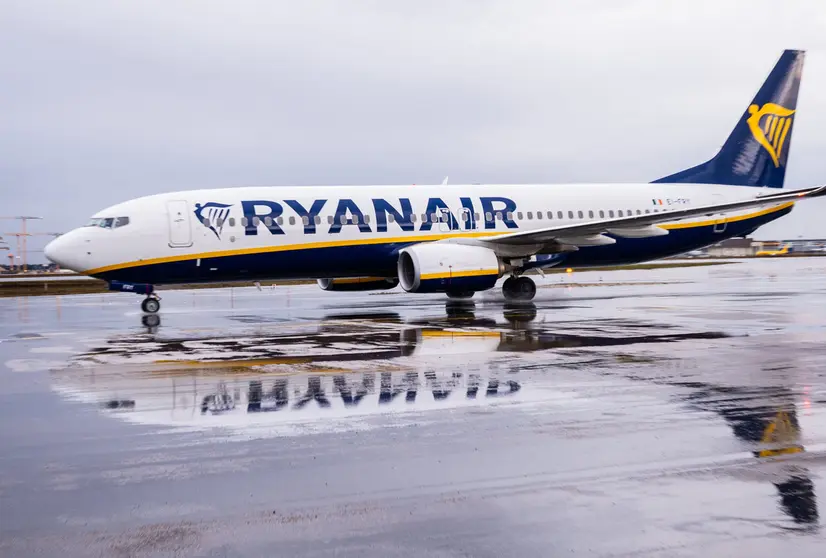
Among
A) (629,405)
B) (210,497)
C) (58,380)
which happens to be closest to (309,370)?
(58,380)

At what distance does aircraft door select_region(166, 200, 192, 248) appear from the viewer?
22.6 meters

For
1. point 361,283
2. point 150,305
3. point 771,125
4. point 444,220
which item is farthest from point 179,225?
point 771,125

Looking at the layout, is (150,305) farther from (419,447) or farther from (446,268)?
(419,447)

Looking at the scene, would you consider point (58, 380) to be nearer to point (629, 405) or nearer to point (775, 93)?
point (629, 405)

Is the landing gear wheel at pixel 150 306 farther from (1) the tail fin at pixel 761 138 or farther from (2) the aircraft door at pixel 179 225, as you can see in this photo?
(1) the tail fin at pixel 761 138

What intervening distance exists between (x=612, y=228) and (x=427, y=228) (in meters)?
5.33

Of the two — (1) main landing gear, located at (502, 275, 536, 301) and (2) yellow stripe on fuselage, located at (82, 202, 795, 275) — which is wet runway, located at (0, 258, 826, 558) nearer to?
(2) yellow stripe on fuselage, located at (82, 202, 795, 275)

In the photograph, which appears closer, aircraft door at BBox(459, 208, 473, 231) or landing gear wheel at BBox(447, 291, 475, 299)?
aircraft door at BBox(459, 208, 473, 231)

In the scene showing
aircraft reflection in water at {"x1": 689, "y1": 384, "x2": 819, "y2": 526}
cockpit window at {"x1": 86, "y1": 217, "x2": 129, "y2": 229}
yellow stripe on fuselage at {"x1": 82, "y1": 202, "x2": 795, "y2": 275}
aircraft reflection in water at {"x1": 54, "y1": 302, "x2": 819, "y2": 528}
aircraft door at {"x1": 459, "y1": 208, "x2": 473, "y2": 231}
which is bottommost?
aircraft reflection in water at {"x1": 689, "y1": 384, "x2": 819, "y2": 526}

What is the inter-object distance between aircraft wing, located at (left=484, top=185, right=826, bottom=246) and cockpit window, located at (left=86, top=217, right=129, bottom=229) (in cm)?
983

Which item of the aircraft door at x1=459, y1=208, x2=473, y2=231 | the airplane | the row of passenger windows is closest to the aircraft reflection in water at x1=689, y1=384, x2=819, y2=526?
the airplane

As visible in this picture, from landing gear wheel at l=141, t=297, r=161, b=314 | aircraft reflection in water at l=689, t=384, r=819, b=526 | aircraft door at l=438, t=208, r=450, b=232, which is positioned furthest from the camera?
aircraft door at l=438, t=208, r=450, b=232

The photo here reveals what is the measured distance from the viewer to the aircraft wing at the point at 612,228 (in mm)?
23888

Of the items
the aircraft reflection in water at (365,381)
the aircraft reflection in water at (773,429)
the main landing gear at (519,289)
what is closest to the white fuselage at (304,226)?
the main landing gear at (519,289)
